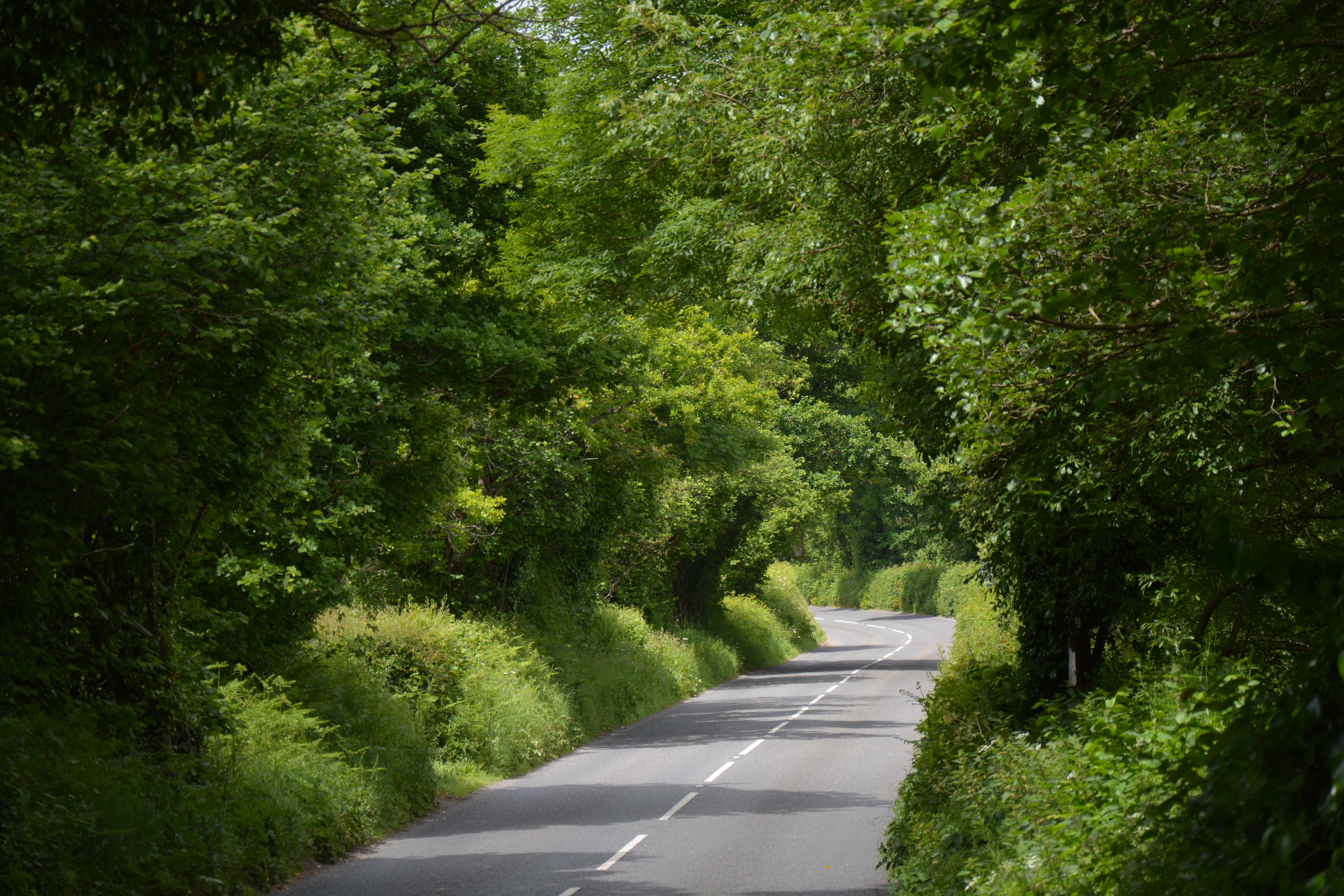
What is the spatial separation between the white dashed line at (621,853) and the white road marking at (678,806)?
122 cm

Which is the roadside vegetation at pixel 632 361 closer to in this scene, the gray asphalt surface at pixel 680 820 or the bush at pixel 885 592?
the gray asphalt surface at pixel 680 820

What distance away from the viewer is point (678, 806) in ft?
51.5

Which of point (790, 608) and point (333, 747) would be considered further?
point (790, 608)

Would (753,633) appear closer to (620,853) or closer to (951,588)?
(951,588)

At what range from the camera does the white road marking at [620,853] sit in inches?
471

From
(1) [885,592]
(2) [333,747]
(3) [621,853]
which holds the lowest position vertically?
(1) [885,592]

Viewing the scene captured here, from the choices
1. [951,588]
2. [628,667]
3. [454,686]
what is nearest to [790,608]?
[951,588]

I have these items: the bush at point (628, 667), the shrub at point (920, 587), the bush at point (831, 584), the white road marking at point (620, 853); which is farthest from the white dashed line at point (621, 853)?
the bush at point (831, 584)

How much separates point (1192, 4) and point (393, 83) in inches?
638

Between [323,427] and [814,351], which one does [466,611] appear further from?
[814,351]

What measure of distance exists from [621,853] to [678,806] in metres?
3.13

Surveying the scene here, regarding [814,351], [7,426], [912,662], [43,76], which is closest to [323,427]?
[7,426]

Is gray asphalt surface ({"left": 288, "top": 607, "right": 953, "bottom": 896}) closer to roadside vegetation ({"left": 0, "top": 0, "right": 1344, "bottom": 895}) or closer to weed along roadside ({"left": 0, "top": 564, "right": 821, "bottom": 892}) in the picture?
weed along roadside ({"left": 0, "top": 564, "right": 821, "bottom": 892})

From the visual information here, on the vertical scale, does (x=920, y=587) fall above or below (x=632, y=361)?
below
